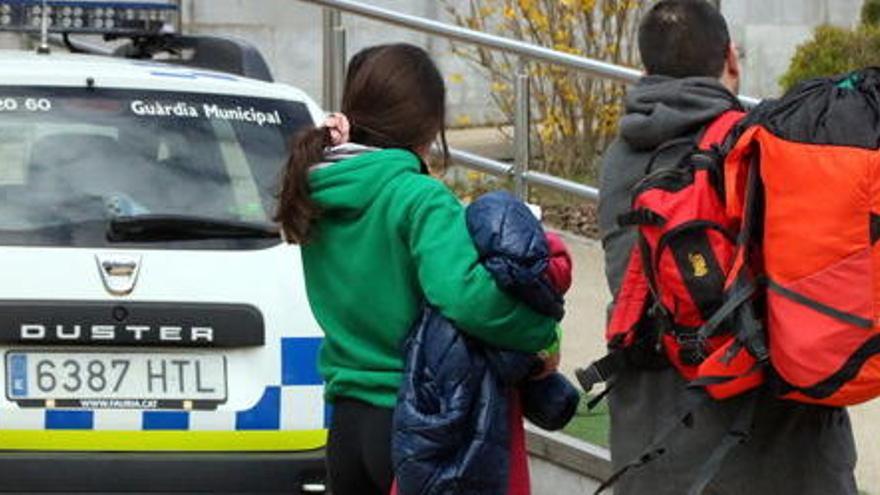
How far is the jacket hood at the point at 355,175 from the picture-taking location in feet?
13.4

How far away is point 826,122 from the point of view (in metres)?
3.77

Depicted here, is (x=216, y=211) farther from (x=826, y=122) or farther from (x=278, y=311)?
(x=826, y=122)

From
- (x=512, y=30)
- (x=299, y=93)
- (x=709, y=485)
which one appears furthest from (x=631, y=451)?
(x=512, y=30)

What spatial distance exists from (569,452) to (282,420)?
145 centimetres

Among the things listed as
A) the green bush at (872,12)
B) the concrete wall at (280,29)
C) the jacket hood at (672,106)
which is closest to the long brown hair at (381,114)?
the jacket hood at (672,106)

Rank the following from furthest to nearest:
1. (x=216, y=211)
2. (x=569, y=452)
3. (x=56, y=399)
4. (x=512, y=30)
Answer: (x=512, y=30)
(x=569, y=452)
(x=216, y=211)
(x=56, y=399)

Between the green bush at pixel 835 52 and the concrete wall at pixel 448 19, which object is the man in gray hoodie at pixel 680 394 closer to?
the green bush at pixel 835 52

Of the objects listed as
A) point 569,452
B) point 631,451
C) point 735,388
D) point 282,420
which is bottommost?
point 569,452

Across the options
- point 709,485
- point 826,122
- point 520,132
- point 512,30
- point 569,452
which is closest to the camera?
point 826,122

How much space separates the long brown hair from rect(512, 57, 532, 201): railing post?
5468 millimetres

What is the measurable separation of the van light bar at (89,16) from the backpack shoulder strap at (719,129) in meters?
3.35

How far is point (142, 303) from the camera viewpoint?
544 centimetres

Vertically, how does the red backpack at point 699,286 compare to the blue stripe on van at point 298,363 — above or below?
above

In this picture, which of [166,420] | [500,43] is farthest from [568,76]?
[166,420]
